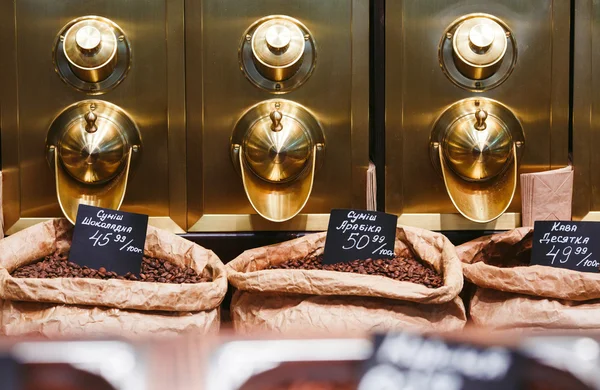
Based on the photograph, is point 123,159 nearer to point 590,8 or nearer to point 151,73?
point 151,73

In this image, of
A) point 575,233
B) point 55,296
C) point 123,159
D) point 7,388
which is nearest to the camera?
point 7,388

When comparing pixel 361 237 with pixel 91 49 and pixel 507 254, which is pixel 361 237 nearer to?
pixel 507 254

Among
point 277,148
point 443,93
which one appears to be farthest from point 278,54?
point 443,93

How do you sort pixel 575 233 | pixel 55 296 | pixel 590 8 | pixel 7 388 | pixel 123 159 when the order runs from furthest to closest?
pixel 590 8
pixel 123 159
pixel 575 233
pixel 55 296
pixel 7 388

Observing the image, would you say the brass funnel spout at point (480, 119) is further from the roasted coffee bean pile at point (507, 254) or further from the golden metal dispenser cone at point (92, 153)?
the golden metal dispenser cone at point (92, 153)

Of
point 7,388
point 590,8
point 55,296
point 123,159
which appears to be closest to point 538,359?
point 7,388

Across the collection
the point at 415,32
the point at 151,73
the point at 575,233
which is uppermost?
the point at 415,32

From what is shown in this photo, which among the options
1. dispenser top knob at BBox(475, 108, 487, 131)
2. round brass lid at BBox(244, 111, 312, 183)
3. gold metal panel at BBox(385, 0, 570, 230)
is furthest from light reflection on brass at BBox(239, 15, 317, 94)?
dispenser top knob at BBox(475, 108, 487, 131)

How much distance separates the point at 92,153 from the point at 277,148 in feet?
1.39

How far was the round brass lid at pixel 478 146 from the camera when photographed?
1622 mm

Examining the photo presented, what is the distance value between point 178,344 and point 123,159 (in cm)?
110

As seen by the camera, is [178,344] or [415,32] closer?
[178,344]

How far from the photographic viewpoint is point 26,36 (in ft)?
5.27

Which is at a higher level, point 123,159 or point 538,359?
point 123,159
